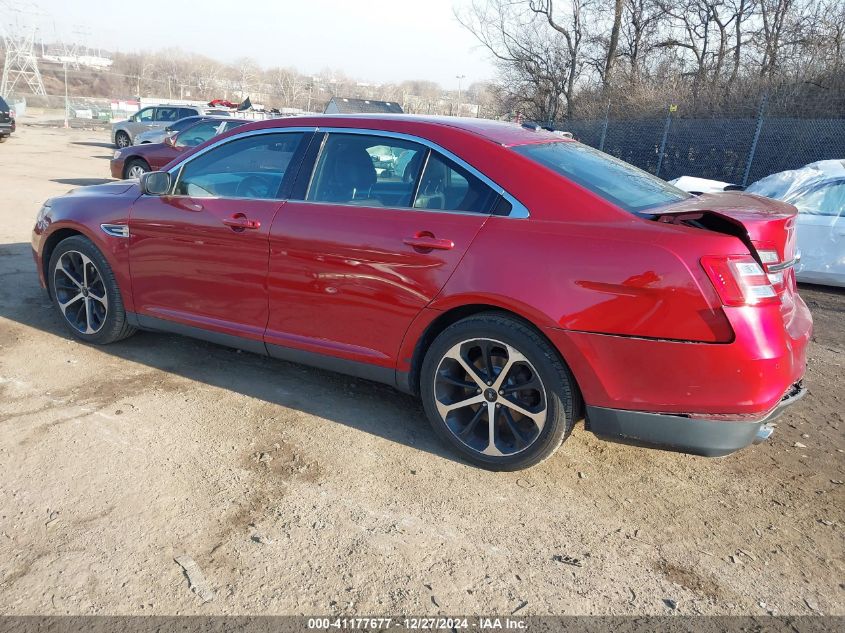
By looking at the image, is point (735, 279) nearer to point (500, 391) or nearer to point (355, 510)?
point (500, 391)

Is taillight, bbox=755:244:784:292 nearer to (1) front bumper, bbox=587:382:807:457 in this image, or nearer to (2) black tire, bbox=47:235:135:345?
(1) front bumper, bbox=587:382:807:457

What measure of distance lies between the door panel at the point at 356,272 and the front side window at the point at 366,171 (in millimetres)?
84

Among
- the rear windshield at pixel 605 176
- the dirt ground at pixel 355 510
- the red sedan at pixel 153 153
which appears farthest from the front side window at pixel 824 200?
the red sedan at pixel 153 153

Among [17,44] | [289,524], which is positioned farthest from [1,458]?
[17,44]

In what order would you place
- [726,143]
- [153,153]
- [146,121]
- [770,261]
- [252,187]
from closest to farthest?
[770,261], [252,187], [153,153], [726,143], [146,121]

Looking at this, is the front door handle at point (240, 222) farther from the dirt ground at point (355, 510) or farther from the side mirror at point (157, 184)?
the dirt ground at point (355, 510)

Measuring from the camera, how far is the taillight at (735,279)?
107 inches

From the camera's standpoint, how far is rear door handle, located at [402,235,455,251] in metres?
3.25

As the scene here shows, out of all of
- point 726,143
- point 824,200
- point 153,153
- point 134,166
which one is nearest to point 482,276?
point 824,200

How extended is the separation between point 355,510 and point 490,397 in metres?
0.84

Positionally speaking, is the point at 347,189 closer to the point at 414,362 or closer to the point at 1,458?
the point at 414,362

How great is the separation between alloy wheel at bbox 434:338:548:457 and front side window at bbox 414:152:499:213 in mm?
692

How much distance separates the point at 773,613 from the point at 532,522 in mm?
959

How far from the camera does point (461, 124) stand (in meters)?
3.67
